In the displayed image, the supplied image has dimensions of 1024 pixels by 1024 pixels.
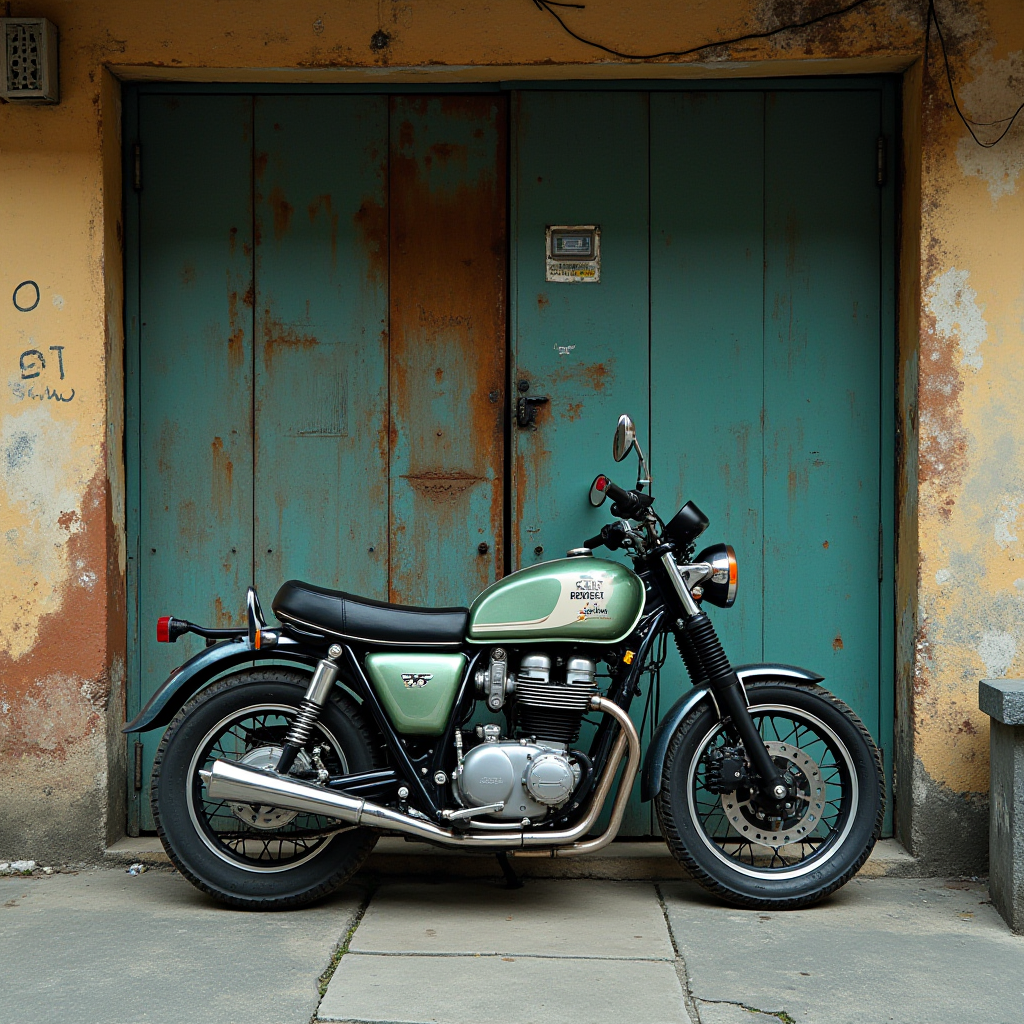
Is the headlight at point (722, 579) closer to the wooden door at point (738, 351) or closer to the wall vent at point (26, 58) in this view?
the wooden door at point (738, 351)

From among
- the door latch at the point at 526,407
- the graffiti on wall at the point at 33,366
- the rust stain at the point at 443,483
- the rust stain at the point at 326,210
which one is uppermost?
the rust stain at the point at 326,210

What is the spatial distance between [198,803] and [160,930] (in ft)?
1.25

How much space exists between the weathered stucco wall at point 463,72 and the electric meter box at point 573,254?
1.86ft

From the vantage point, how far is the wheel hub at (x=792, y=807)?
3.40 m

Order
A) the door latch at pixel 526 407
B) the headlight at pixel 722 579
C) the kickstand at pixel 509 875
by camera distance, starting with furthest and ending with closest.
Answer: the door latch at pixel 526 407 < the kickstand at pixel 509 875 < the headlight at pixel 722 579

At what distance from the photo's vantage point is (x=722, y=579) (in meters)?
3.38

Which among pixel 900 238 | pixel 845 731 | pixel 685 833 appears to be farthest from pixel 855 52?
pixel 685 833

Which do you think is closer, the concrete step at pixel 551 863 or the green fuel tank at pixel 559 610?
the green fuel tank at pixel 559 610

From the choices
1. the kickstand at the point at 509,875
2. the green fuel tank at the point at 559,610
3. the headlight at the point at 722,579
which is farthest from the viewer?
the kickstand at the point at 509,875

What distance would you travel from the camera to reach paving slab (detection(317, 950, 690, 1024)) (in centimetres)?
259

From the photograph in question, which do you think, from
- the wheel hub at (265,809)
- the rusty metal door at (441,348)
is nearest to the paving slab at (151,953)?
the wheel hub at (265,809)

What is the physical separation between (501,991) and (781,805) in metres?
1.12

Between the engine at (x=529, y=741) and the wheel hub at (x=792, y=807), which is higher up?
the engine at (x=529, y=741)

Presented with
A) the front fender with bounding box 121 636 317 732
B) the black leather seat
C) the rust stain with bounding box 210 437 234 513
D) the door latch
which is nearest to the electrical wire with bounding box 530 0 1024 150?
the door latch
